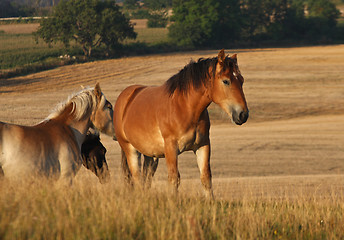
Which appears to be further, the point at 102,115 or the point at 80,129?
the point at 102,115

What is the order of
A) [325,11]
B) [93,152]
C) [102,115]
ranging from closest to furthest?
[102,115] → [93,152] → [325,11]

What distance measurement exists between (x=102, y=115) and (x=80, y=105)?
1.32 feet

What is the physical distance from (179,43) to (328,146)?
4224 cm

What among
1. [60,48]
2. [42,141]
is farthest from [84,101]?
[60,48]

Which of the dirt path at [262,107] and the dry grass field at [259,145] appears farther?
the dirt path at [262,107]

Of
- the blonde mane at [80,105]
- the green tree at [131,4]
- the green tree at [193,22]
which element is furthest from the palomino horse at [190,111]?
the green tree at [131,4]

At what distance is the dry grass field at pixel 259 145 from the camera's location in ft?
22.2

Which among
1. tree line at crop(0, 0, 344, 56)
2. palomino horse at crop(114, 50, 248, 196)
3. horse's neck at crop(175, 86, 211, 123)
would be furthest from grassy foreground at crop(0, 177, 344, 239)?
tree line at crop(0, 0, 344, 56)

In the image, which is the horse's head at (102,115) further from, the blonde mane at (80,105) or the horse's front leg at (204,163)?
the horse's front leg at (204,163)

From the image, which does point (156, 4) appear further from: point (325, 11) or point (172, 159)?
point (172, 159)

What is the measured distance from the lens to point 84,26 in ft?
175

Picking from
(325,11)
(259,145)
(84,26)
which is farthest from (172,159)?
(325,11)

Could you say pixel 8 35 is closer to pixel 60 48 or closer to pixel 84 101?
pixel 60 48

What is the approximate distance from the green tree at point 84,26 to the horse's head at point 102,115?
4408 centimetres
